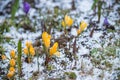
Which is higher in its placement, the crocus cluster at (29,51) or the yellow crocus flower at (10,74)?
the crocus cluster at (29,51)

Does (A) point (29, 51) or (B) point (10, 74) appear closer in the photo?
(B) point (10, 74)

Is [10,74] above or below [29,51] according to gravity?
below

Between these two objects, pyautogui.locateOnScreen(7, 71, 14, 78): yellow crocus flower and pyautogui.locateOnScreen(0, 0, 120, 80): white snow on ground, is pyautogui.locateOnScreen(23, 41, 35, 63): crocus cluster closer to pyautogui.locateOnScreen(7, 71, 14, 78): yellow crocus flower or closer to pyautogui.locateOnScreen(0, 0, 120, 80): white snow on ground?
pyautogui.locateOnScreen(0, 0, 120, 80): white snow on ground

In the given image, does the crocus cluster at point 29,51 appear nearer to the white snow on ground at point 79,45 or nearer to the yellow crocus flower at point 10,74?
the white snow on ground at point 79,45

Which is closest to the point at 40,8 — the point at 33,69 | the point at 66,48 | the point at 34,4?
Answer: the point at 34,4

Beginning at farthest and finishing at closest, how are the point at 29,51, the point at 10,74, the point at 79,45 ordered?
the point at 79,45, the point at 29,51, the point at 10,74

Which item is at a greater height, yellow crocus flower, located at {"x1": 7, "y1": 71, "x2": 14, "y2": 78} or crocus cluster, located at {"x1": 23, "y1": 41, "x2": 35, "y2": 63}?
crocus cluster, located at {"x1": 23, "y1": 41, "x2": 35, "y2": 63}

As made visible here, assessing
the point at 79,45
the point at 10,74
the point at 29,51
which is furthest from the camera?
the point at 79,45

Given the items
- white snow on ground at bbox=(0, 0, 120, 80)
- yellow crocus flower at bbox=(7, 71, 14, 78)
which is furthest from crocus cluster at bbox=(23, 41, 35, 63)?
yellow crocus flower at bbox=(7, 71, 14, 78)

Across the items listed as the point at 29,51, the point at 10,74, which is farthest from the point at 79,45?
the point at 10,74

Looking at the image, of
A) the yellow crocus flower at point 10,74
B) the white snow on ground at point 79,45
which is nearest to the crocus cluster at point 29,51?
the white snow on ground at point 79,45

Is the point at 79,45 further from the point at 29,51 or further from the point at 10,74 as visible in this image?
the point at 10,74
